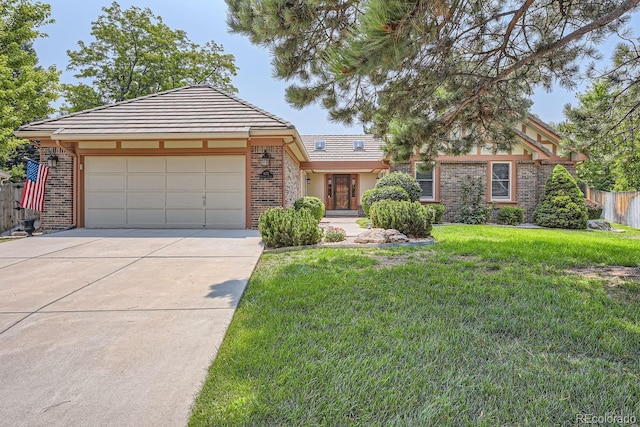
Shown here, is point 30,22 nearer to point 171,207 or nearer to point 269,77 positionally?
point 171,207

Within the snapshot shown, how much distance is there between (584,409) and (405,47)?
2.96m

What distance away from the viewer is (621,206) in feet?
49.7

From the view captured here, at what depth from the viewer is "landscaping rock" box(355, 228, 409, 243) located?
22.3ft

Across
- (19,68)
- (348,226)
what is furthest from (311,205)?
(19,68)

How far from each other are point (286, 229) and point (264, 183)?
3.44 metres

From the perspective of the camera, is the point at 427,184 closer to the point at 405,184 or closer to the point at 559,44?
the point at 405,184

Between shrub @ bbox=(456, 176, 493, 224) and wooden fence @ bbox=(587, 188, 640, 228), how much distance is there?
22.2 ft

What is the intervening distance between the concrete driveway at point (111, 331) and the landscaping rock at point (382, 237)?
244cm

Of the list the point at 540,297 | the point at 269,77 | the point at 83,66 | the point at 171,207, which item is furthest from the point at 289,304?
the point at 83,66

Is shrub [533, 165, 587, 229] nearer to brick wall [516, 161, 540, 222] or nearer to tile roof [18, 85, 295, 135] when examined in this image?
brick wall [516, 161, 540, 222]

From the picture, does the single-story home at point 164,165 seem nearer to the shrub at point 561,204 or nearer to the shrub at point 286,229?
the shrub at point 286,229

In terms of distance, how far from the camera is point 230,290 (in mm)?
3859

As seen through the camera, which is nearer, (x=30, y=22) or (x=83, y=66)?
(x=30, y=22)

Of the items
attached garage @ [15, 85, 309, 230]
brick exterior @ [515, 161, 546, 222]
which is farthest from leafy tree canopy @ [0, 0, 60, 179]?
brick exterior @ [515, 161, 546, 222]
